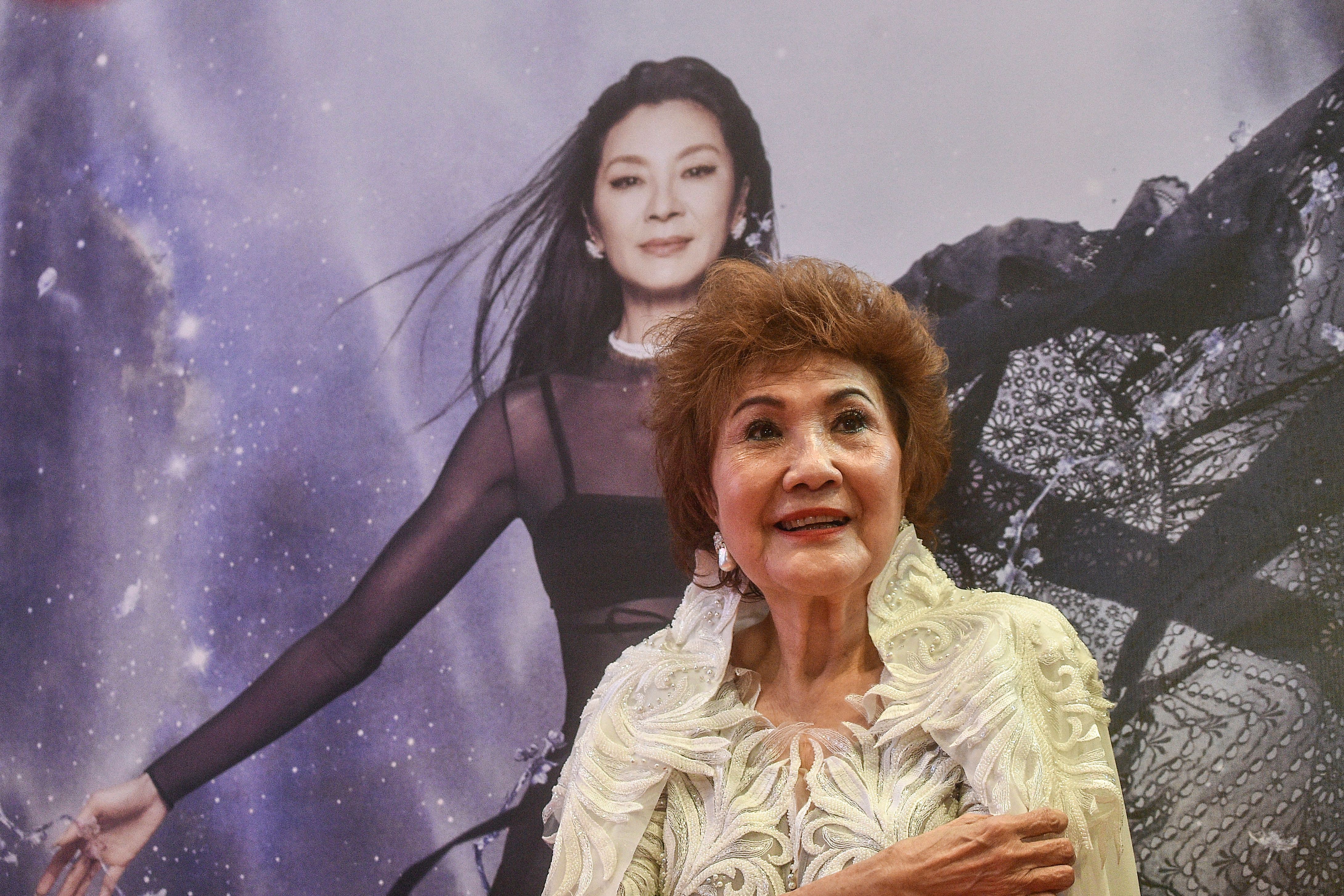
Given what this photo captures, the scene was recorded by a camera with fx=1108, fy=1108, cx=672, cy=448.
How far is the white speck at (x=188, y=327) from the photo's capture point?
1.91 meters

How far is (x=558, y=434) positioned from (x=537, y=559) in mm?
197

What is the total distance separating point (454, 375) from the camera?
1.81m

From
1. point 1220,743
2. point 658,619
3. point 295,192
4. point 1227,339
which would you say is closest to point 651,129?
point 295,192

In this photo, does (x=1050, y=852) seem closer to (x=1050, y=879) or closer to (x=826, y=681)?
(x=1050, y=879)

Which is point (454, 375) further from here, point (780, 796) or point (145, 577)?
point (780, 796)

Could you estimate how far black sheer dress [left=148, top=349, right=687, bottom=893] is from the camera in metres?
1.68

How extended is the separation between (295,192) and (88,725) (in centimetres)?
96

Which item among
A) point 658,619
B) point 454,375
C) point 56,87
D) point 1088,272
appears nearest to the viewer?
point 1088,272

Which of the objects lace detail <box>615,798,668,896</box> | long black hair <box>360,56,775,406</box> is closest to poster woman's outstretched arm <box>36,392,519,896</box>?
long black hair <box>360,56,775,406</box>

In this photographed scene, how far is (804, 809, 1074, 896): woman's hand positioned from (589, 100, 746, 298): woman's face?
93cm

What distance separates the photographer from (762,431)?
1.31 metres

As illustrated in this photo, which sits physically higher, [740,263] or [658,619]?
[740,263]

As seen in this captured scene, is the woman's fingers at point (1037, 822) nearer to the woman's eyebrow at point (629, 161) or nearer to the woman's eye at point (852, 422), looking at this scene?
the woman's eye at point (852, 422)

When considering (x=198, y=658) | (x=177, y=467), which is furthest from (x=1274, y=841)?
(x=177, y=467)
